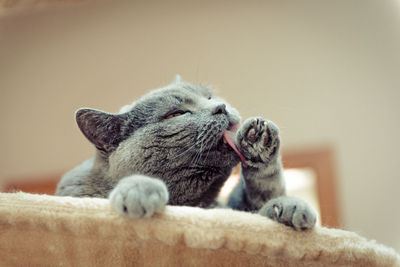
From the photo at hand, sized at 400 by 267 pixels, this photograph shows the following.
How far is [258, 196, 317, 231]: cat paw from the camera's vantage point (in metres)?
0.77

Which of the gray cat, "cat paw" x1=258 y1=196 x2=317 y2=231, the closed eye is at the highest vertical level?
the closed eye

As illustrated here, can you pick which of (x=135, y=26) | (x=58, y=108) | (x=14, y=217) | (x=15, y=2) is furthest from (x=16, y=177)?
(x=14, y=217)

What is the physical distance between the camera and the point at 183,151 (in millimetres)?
1011

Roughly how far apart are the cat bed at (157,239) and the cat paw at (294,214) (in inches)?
0.6

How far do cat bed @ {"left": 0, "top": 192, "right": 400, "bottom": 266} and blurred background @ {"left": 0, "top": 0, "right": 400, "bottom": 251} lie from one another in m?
1.46

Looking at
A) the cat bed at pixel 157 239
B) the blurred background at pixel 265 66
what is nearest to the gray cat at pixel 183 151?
the cat bed at pixel 157 239

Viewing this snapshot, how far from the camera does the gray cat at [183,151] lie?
0.96 m

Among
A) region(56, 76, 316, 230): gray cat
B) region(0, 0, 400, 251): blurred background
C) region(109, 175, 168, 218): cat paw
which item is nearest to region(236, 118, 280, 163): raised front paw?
region(56, 76, 316, 230): gray cat

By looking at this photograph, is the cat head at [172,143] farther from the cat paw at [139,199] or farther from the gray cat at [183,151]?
the cat paw at [139,199]

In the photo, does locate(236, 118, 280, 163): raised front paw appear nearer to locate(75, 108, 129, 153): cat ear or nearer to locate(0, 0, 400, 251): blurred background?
locate(75, 108, 129, 153): cat ear

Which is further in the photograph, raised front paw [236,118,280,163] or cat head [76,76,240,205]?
cat head [76,76,240,205]

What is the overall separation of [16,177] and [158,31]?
1242mm

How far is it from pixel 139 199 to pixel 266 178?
1.44 feet

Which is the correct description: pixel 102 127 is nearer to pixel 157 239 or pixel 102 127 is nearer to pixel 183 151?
pixel 183 151
